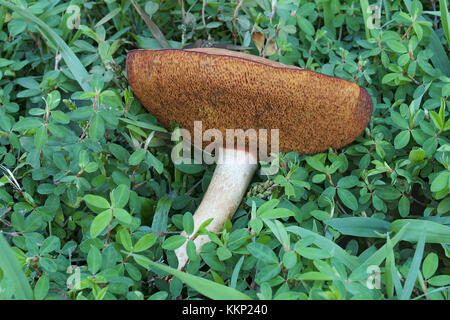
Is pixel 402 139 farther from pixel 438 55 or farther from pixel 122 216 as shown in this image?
pixel 122 216

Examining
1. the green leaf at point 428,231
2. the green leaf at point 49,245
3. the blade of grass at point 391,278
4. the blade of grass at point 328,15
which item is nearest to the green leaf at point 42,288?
the green leaf at point 49,245

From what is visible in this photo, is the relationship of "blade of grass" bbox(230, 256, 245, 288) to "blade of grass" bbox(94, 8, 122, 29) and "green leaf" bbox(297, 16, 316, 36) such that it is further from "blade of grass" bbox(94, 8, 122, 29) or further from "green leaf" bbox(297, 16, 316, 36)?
"blade of grass" bbox(94, 8, 122, 29)

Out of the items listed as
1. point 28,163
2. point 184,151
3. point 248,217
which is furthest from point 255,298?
point 28,163

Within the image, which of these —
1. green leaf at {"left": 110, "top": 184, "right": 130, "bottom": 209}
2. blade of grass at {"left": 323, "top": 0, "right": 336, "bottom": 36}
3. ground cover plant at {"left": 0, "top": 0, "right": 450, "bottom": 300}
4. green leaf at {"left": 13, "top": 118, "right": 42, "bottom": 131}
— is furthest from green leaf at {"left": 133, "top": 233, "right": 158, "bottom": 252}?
blade of grass at {"left": 323, "top": 0, "right": 336, "bottom": 36}

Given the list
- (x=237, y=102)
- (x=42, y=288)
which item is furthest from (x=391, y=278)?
(x=42, y=288)

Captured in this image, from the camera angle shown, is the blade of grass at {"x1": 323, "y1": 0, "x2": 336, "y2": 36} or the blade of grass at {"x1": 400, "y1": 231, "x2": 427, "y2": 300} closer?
the blade of grass at {"x1": 400, "y1": 231, "x2": 427, "y2": 300}

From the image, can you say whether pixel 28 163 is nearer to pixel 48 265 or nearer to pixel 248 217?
pixel 48 265

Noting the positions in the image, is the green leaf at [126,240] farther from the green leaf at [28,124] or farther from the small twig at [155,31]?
the small twig at [155,31]
